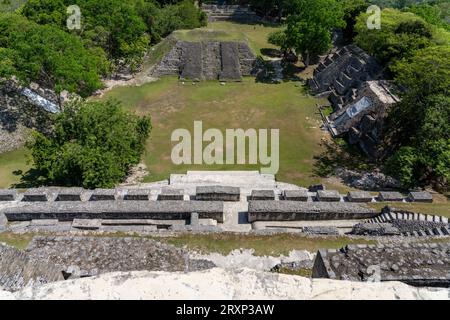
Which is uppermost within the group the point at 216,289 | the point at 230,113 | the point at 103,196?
the point at 216,289

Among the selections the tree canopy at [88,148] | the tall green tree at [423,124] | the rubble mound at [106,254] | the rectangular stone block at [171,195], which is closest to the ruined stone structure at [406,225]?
the tall green tree at [423,124]

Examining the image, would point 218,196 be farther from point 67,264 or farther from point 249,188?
point 67,264

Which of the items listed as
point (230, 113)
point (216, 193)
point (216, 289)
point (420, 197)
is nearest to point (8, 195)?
point (216, 193)

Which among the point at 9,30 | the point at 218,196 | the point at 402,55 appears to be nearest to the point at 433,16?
the point at 402,55

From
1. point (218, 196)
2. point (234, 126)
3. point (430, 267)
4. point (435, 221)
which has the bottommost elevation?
point (234, 126)

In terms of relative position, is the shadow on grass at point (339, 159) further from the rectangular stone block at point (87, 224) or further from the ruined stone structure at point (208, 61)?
the rectangular stone block at point (87, 224)

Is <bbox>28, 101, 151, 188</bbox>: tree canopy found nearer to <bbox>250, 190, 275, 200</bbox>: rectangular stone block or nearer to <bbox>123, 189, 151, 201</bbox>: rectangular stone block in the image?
<bbox>123, 189, 151, 201</bbox>: rectangular stone block

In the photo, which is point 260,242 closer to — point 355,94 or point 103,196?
point 103,196
